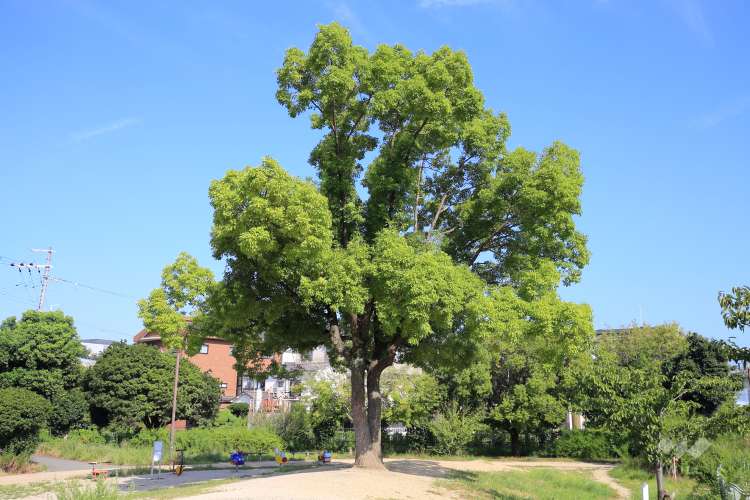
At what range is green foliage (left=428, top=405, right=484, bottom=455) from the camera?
33.0m

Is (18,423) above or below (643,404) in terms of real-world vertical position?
below

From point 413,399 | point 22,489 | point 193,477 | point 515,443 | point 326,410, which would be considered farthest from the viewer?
point 515,443

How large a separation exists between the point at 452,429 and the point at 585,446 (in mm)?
8060

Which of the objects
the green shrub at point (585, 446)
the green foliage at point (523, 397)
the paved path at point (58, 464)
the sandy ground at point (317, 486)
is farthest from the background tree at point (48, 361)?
the green shrub at point (585, 446)

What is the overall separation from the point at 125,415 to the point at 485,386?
19.5m

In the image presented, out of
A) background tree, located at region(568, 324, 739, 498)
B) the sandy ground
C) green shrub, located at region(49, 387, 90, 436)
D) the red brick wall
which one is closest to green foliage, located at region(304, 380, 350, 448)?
green shrub, located at region(49, 387, 90, 436)

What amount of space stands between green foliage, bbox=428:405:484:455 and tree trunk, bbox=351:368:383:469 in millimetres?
13768

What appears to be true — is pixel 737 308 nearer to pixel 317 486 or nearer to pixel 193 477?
pixel 317 486

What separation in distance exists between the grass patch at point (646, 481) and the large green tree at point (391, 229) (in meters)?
6.46

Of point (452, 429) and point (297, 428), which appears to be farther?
point (297, 428)

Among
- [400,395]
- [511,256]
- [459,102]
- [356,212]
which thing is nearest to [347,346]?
[356,212]

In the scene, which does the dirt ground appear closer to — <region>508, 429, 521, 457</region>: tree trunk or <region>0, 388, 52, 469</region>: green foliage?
<region>0, 388, 52, 469</region>: green foliage

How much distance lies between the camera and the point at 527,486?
1988 cm

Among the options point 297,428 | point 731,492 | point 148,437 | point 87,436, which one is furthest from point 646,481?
point 87,436
